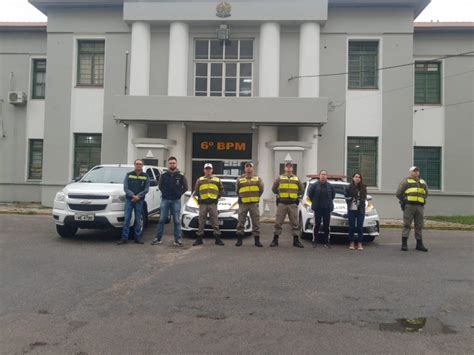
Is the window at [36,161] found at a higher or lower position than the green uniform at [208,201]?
higher

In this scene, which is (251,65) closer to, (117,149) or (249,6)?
(249,6)

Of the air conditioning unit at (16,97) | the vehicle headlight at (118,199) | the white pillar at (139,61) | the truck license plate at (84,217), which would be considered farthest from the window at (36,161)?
the vehicle headlight at (118,199)

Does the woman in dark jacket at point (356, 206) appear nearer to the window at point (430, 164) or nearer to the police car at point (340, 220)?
the police car at point (340, 220)

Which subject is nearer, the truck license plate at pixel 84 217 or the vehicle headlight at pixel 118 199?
the truck license plate at pixel 84 217

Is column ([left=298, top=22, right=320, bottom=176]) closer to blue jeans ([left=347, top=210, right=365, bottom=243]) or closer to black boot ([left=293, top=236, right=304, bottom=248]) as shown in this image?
blue jeans ([left=347, top=210, right=365, bottom=243])

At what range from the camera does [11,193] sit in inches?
760

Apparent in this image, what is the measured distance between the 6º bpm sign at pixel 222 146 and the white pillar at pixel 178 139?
98 cm

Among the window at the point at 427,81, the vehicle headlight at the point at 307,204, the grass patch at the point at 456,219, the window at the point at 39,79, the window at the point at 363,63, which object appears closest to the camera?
the vehicle headlight at the point at 307,204

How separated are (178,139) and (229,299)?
12206 mm

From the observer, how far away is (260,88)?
54.9 feet

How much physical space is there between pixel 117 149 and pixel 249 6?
26.2ft

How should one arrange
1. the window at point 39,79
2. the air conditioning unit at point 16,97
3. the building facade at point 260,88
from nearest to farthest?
the building facade at point 260,88
the air conditioning unit at point 16,97
the window at point 39,79

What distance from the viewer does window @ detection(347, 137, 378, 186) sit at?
55.9ft

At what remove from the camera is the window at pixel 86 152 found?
17766mm
